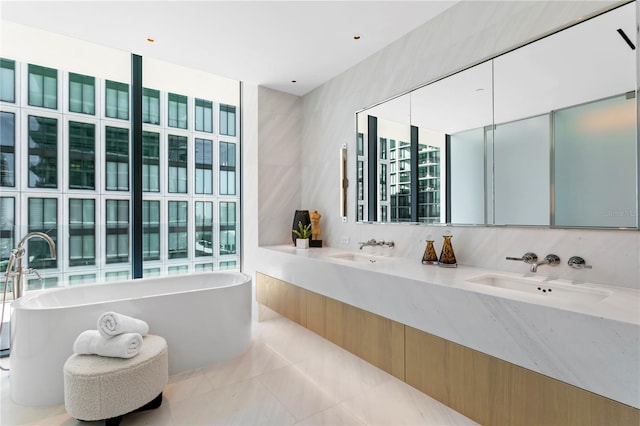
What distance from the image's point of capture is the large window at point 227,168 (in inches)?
151

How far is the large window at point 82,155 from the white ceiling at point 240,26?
0.79 meters

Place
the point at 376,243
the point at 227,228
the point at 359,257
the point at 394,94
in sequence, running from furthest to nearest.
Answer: the point at 227,228, the point at 359,257, the point at 376,243, the point at 394,94

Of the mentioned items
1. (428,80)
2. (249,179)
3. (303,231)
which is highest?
(428,80)

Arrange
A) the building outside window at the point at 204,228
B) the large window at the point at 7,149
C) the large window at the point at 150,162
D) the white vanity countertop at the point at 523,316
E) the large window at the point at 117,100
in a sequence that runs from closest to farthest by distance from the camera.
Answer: the white vanity countertop at the point at 523,316
the large window at the point at 7,149
the large window at the point at 117,100
the large window at the point at 150,162
the building outside window at the point at 204,228

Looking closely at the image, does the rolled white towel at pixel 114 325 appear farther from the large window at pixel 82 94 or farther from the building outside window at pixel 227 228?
the large window at pixel 82 94

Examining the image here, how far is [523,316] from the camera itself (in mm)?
1360

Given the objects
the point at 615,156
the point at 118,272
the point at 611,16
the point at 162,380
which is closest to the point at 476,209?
the point at 615,156

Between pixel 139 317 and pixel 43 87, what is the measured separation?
224 centimetres

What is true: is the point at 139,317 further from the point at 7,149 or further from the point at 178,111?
the point at 178,111

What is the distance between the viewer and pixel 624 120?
1542mm

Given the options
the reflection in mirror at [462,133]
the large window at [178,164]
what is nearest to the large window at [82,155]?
the large window at [178,164]

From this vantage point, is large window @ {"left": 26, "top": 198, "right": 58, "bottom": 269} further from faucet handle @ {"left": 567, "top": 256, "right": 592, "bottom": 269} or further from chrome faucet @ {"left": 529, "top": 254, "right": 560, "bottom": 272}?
faucet handle @ {"left": 567, "top": 256, "right": 592, "bottom": 269}

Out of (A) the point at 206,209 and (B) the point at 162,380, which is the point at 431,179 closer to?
(B) the point at 162,380

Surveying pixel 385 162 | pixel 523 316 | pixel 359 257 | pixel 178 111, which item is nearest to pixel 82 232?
pixel 178 111
